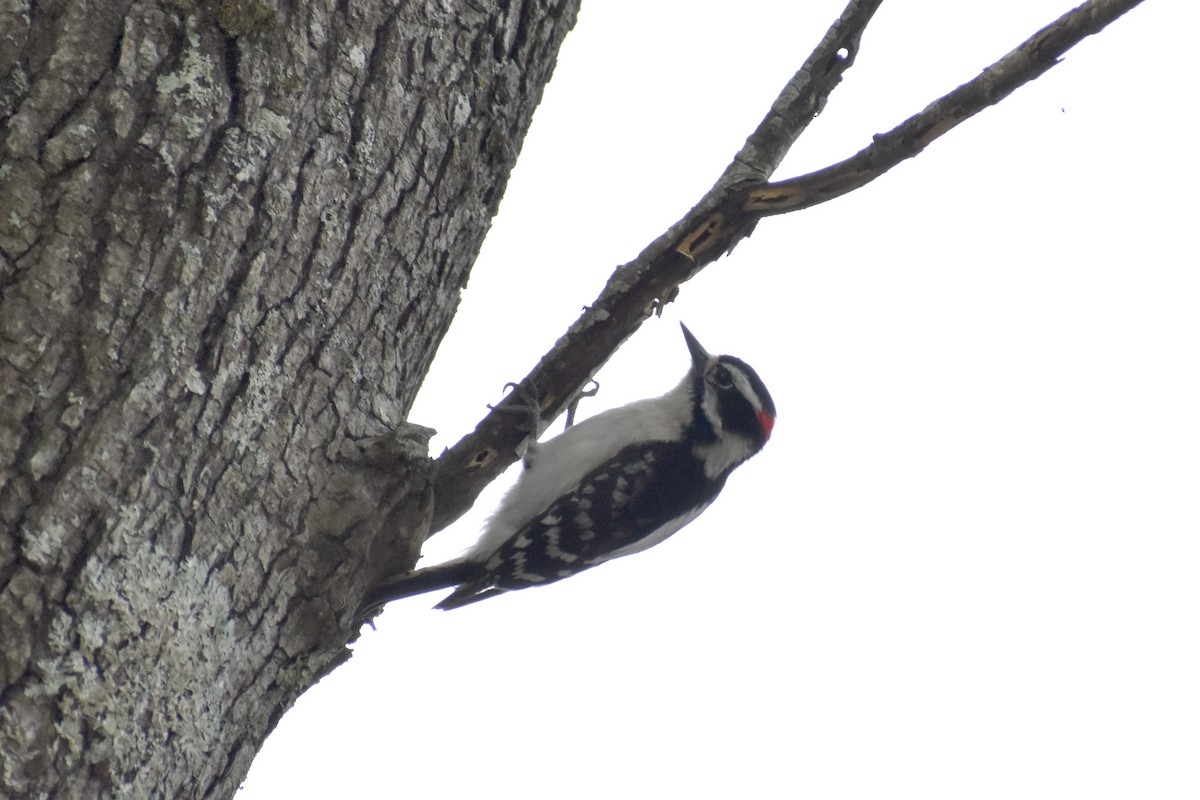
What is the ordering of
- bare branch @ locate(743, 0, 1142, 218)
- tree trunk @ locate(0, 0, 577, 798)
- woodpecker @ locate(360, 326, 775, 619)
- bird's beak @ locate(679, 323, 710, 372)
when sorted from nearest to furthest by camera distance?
tree trunk @ locate(0, 0, 577, 798)
bare branch @ locate(743, 0, 1142, 218)
woodpecker @ locate(360, 326, 775, 619)
bird's beak @ locate(679, 323, 710, 372)

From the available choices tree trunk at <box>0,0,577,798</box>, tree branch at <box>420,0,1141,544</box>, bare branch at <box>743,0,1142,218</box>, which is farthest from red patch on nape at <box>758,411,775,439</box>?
tree trunk at <box>0,0,577,798</box>

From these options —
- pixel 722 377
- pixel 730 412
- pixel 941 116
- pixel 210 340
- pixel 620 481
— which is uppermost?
pixel 722 377

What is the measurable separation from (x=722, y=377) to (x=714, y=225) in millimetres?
2715

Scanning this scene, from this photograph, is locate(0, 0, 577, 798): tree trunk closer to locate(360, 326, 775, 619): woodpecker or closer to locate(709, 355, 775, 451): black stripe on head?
locate(360, 326, 775, 619): woodpecker

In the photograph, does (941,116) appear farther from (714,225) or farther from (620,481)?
(620,481)

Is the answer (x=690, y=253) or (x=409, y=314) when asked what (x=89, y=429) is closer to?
(x=409, y=314)

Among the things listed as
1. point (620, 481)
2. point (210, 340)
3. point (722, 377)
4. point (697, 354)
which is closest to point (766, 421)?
point (722, 377)

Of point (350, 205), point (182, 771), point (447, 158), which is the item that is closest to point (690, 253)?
point (447, 158)

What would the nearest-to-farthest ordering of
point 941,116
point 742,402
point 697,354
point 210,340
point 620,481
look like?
point 210,340
point 941,116
point 620,481
point 742,402
point 697,354

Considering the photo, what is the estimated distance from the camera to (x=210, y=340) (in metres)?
2.28

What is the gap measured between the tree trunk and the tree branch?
280 mm

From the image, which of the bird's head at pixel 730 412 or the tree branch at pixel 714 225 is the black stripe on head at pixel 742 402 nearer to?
the bird's head at pixel 730 412

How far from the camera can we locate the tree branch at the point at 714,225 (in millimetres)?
2820

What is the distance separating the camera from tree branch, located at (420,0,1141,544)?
2.82m
